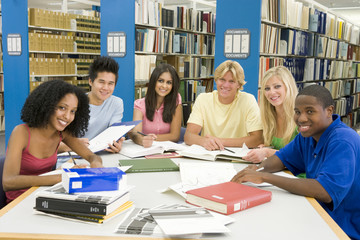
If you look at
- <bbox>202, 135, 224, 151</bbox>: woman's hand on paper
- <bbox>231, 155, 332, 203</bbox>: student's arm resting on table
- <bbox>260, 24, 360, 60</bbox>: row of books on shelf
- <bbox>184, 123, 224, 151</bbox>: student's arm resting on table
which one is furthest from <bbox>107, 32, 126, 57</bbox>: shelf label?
<bbox>231, 155, 332, 203</bbox>: student's arm resting on table

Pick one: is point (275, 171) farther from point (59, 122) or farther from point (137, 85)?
point (137, 85)

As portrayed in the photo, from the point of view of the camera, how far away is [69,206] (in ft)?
4.20

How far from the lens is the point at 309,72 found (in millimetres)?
6121

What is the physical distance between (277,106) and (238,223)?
1.45m

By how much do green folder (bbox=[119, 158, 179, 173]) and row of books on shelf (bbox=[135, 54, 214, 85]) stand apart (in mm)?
2936

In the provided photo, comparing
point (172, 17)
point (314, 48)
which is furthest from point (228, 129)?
point (314, 48)

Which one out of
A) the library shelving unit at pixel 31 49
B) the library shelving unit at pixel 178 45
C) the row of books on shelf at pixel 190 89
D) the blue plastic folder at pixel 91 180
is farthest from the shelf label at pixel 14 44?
the blue plastic folder at pixel 91 180

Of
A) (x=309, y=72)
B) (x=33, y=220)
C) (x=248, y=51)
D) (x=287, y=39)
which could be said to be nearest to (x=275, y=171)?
(x=33, y=220)

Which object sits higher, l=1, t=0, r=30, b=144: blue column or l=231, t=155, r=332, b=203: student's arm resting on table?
l=1, t=0, r=30, b=144: blue column

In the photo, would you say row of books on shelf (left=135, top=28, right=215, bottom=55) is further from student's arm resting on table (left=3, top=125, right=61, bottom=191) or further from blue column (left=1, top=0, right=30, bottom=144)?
student's arm resting on table (left=3, top=125, right=61, bottom=191)

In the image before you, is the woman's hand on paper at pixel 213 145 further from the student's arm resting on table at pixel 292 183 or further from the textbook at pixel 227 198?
the textbook at pixel 227 198

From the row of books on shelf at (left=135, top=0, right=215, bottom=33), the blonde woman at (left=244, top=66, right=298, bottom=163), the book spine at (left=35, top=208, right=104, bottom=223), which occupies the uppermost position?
the row of books on shelf at (left=135, top=0, right=215, bottom=33)

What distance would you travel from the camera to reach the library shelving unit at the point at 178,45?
5070 mm

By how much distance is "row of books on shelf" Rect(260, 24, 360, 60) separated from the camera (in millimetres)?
4676
